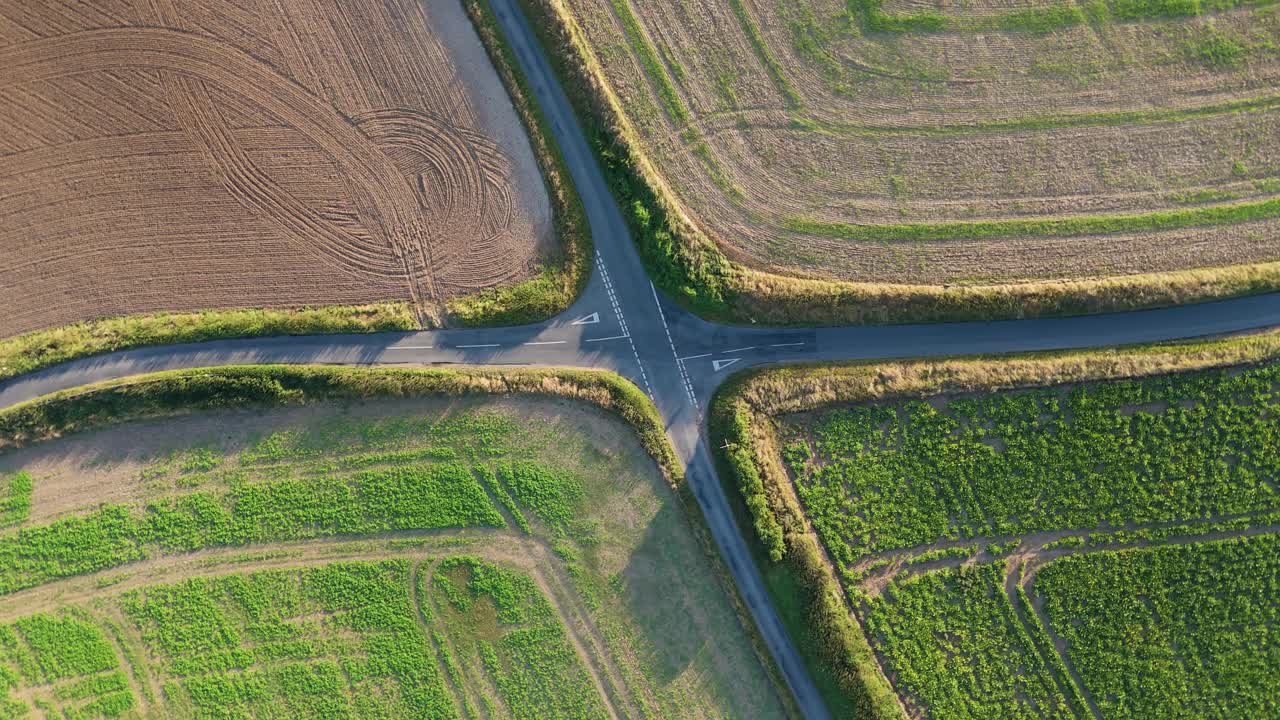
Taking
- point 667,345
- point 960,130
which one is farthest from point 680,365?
point 960,130

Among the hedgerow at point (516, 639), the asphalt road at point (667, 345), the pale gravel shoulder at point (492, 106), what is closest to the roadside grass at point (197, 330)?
the asphalt road at point (667, 345)

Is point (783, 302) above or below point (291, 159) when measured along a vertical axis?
below

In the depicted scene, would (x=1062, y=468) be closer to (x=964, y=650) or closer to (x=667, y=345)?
(x=964, y=650)

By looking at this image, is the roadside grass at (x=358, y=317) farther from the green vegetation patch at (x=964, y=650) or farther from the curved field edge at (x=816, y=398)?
the green vegetation patch at (x=964, y=650)

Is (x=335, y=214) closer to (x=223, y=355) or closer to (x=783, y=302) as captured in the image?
(x=223, y=355)

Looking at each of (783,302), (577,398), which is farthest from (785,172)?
(577,398)

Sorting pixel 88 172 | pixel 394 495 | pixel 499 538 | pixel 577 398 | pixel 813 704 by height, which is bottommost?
pixel 813 704
